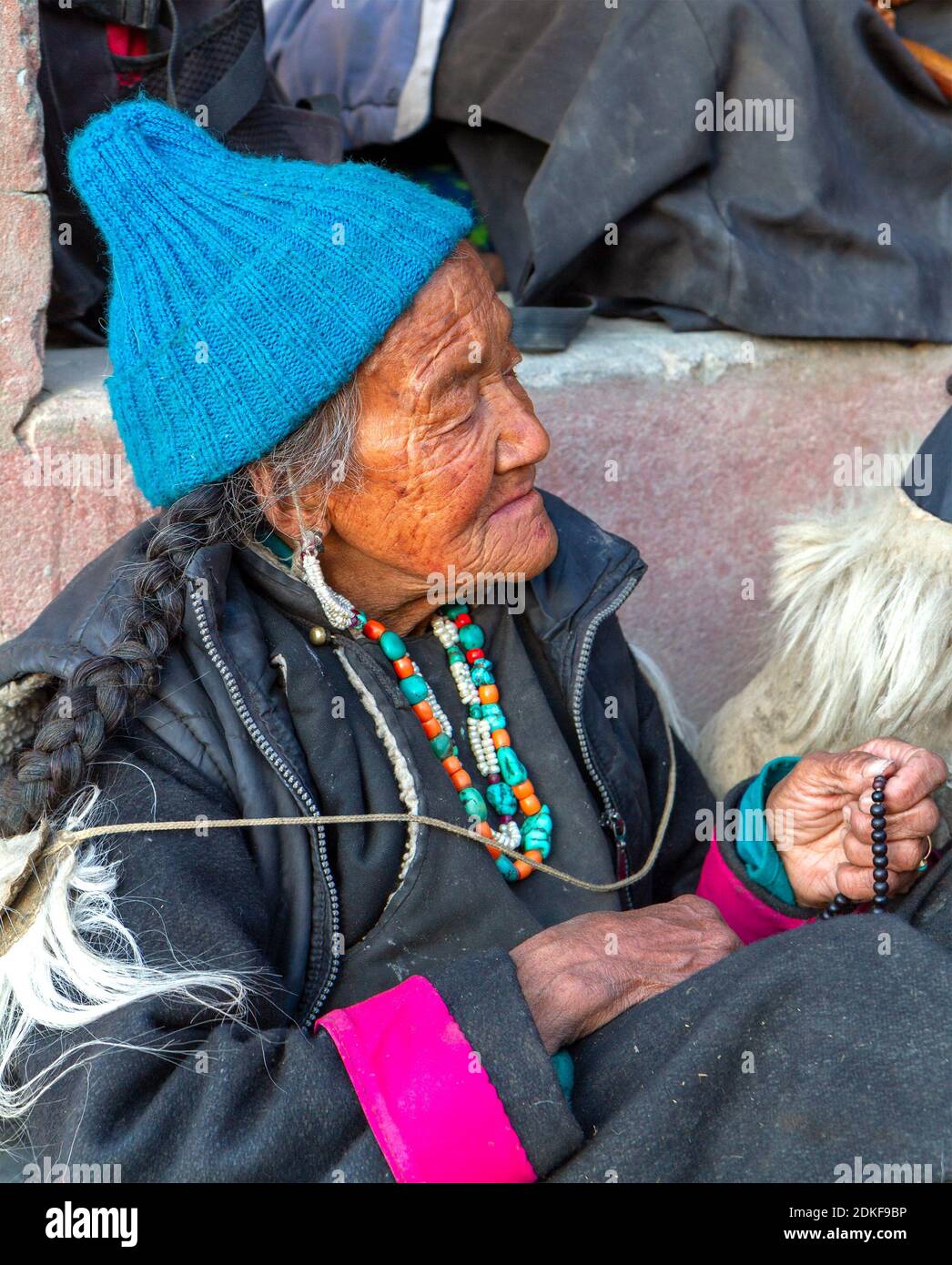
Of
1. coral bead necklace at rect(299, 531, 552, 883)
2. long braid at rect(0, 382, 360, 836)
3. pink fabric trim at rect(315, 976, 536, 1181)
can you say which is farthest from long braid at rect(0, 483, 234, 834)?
pink fabric trim at rect(315, 976, 536, 1181)

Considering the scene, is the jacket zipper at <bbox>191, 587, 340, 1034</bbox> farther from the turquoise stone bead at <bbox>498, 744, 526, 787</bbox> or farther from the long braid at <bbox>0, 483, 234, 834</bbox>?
the turquoise stone bead at <bbox>498, 744, 526, 787</bbox>

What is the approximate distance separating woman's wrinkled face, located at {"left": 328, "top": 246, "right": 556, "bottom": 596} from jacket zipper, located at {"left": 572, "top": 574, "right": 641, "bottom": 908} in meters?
0.16

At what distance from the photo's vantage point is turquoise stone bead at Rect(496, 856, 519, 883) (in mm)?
1943

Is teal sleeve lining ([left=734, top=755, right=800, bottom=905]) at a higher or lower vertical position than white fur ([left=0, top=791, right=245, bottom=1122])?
lower

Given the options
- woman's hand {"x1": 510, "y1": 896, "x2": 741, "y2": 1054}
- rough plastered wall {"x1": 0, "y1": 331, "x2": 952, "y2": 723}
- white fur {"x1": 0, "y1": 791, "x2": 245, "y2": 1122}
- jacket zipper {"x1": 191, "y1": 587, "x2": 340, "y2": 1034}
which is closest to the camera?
white fur {"x1": 0, "y1": 791, "x2": 245, "y2": 1122}

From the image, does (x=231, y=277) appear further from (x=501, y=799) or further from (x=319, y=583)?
(x=501, y=799)

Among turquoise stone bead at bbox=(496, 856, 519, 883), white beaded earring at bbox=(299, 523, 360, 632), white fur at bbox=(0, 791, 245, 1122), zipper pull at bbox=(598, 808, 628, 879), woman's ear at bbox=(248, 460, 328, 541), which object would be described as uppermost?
woman's ear at bbox=(248, 460, 328, 541)

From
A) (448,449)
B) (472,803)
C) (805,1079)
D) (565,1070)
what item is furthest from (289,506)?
(805,1079)

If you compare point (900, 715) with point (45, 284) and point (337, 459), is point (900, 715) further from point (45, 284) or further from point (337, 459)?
point (45, 284)

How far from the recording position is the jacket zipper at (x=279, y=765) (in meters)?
1.69

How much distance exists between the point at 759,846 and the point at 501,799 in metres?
0.41

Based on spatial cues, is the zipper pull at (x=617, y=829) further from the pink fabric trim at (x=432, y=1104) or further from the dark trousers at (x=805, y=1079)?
the pink fabric trim at (x=432, y=1104)

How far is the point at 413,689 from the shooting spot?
1.97 metres
